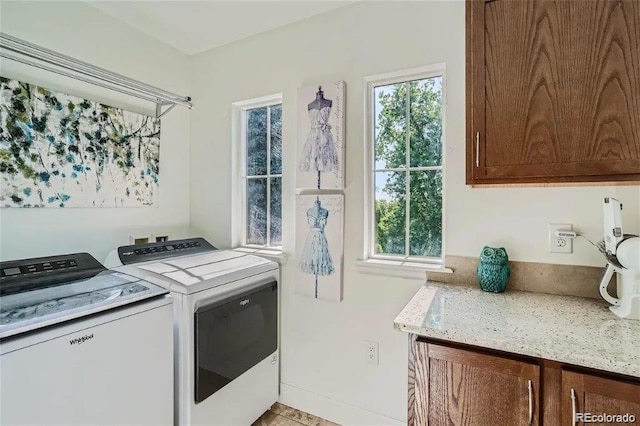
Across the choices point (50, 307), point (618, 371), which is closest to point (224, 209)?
point (50, 307)

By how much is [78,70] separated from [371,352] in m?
2.17

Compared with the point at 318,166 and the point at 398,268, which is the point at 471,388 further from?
the point at 318,166

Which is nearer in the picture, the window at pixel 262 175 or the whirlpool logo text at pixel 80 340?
the whirlpool logo text at pixel 80 340

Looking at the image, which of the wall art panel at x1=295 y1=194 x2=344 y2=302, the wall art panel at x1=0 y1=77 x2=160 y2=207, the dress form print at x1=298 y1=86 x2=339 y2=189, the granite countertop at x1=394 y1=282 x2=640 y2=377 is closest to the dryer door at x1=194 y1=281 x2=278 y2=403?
the wall art panel at x1=295 y1=194 x2=344 y2=302

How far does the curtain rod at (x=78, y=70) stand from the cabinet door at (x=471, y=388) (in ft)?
6.61

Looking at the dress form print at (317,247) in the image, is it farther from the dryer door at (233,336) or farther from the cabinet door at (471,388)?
the cabinet door at (471,388)

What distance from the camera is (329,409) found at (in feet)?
6.22

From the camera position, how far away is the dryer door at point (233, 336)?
1.48 m

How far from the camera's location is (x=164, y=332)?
1.38 meters

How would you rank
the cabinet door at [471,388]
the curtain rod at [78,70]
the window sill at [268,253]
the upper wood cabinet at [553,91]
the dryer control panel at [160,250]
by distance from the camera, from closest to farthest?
the cabinet door at [471,388]
the upper wood cabinet at [553,91]
the curtain rod at [78,70]
the dryer control panel at [160,250]
the window sill at [268,253]

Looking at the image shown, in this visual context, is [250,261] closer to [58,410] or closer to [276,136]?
[276,136]

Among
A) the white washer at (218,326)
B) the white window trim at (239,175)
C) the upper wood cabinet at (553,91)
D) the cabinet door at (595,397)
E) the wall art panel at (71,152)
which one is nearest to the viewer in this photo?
the cabinet door at (595,397)

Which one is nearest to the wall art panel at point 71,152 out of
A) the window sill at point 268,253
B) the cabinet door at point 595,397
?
the window sill at point 268,253

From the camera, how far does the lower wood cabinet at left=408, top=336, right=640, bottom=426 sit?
84 centimetres
